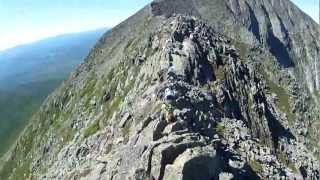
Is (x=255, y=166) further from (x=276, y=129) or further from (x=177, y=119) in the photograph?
(x=276, y=129)

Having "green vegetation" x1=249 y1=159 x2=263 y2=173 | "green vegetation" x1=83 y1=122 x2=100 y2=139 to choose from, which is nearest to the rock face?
"green vegetation" x1=249 y1=159 x2=263 y2=173

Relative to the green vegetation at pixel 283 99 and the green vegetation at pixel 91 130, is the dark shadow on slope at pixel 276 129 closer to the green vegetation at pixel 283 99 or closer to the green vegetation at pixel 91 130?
the green vegetation at pixel 283 99

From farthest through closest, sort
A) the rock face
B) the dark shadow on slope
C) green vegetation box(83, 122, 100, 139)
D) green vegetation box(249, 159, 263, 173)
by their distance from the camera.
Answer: the dark shadow on slope < green vegetation box(83, 122, 100, 139) < green vegetation box(249, 159, 263, 173) < the rock face

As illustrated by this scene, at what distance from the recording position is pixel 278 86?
149375 millimetres

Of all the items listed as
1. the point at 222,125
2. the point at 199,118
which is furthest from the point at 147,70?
the point at 199,118

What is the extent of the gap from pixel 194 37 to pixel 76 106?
5338 centimetres

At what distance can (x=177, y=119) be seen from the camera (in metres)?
66.4

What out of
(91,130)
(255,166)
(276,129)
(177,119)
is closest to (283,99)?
(276,129)

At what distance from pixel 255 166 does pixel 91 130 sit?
1767 inches

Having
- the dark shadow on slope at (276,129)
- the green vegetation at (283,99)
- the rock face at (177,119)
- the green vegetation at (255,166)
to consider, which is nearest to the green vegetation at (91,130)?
the rock face at (177,119)

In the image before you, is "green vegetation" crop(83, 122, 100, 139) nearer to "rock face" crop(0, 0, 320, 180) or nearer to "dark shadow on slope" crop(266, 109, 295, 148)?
"rock face" crop(0, 0, 320, 180)

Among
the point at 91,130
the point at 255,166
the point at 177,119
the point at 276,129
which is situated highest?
the point at 177,119

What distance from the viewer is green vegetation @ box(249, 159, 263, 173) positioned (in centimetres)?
7156

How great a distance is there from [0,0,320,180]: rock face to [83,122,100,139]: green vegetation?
32 centimetres
